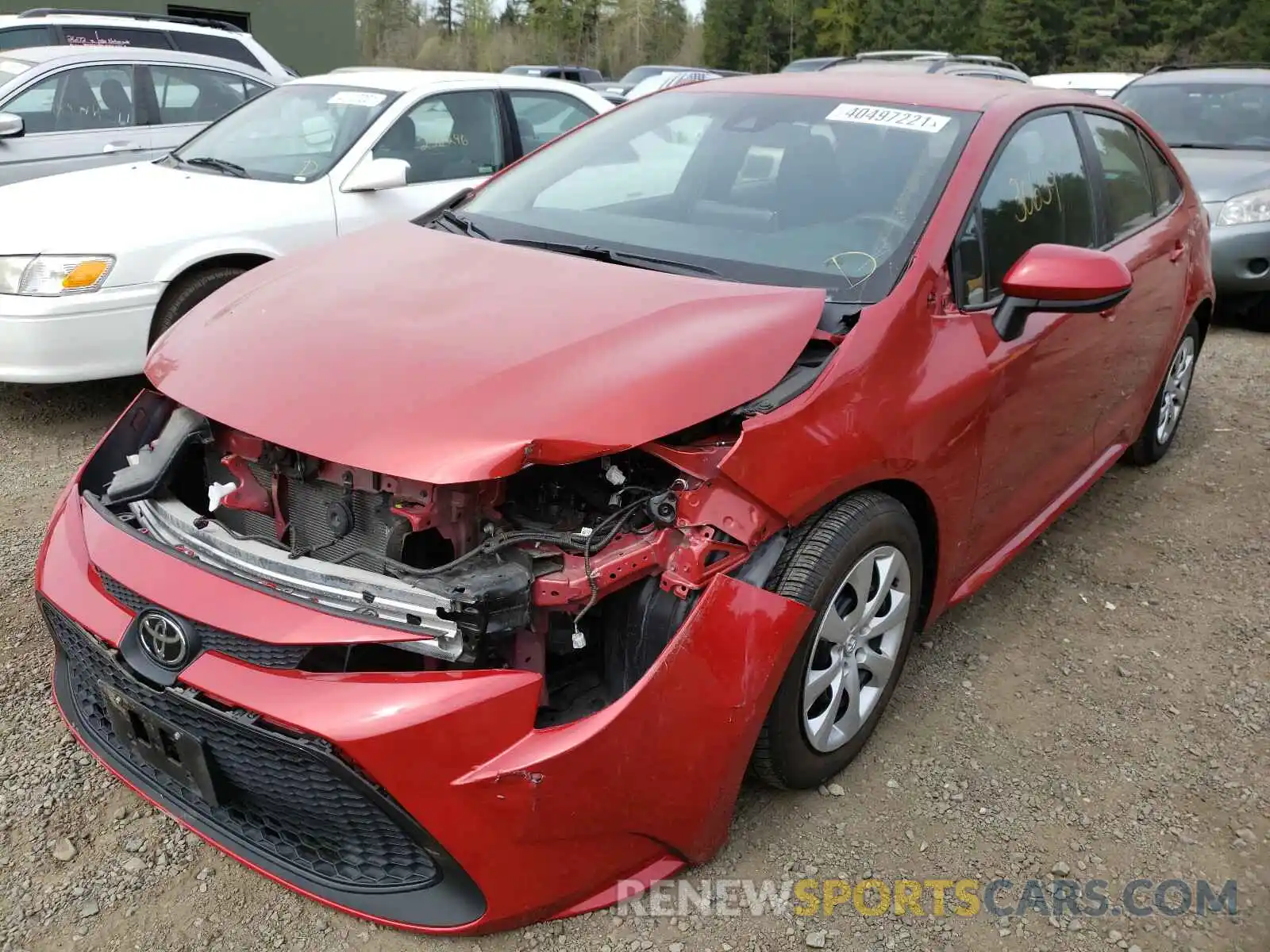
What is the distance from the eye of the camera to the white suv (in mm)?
8344

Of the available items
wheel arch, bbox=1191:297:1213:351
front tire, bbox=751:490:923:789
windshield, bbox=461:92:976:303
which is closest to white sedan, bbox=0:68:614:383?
windshield, bbox=461:92:976:303

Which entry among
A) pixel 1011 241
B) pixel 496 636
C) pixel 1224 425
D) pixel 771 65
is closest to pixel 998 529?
pixel 1011 241

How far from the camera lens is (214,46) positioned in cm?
927

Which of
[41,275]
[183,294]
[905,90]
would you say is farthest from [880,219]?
[41,275]

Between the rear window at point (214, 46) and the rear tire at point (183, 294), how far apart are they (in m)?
5.02

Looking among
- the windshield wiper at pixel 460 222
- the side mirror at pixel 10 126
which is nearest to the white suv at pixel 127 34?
the side mirror at pixel 10 126

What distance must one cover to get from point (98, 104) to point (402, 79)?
2697mm

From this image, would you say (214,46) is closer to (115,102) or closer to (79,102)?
(115,102)

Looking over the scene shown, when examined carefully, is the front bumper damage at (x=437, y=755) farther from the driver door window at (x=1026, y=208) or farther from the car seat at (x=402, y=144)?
the car seat at (x=402, y=144)

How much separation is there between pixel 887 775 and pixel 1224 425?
3.58m

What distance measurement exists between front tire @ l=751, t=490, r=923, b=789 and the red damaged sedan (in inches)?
0.5

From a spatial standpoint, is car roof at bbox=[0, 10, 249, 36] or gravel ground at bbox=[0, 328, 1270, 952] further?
car roof at bbox=[0, 10, 249, 36]

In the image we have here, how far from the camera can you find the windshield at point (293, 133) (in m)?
5.15

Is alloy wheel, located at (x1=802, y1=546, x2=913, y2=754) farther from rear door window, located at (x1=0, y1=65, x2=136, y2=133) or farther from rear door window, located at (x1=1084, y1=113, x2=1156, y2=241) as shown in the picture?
rear door window, located at (x1=0, y1=65, x2=136, y2=133)
